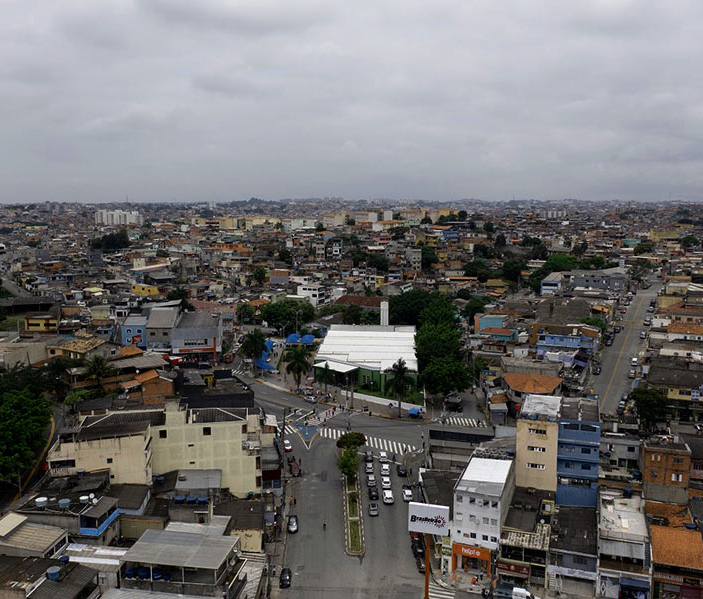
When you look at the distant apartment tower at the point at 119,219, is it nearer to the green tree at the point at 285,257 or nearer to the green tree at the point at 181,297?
the green tree at the point at 285,257

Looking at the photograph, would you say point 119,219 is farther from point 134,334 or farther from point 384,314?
point 384,314

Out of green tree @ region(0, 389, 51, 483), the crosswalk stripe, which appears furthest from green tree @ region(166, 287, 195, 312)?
the crosswalk stripe

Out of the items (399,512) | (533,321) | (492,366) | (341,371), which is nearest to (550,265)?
(533,321)

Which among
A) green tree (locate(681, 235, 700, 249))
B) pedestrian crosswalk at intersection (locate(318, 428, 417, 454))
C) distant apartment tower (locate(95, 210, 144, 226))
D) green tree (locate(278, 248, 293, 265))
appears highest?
distant apartment tower (locate(95, 210, 144, 226))

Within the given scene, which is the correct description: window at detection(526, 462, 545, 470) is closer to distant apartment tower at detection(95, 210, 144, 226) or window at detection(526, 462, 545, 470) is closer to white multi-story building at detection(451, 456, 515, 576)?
white multi-story building at detection(451, 456, 515, 576)

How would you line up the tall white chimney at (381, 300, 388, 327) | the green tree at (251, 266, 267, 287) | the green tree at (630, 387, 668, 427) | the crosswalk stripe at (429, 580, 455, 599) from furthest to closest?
the green tree at (251, 266, 267, 287)
the tall white chimney at (381, 300, 388, 327)
the green tree at (630, 387, 668, 427)
the crosswalk stripe at (429, 580, 455, 599)

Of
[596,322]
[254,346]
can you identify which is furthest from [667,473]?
[254,346]

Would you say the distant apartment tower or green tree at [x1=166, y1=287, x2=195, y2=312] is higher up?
the distant apartment tower

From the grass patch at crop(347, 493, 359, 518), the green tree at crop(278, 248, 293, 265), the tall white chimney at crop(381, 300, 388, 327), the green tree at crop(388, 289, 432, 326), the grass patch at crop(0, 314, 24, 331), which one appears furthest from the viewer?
the green tree at crop(278, 248, 293, 265)
